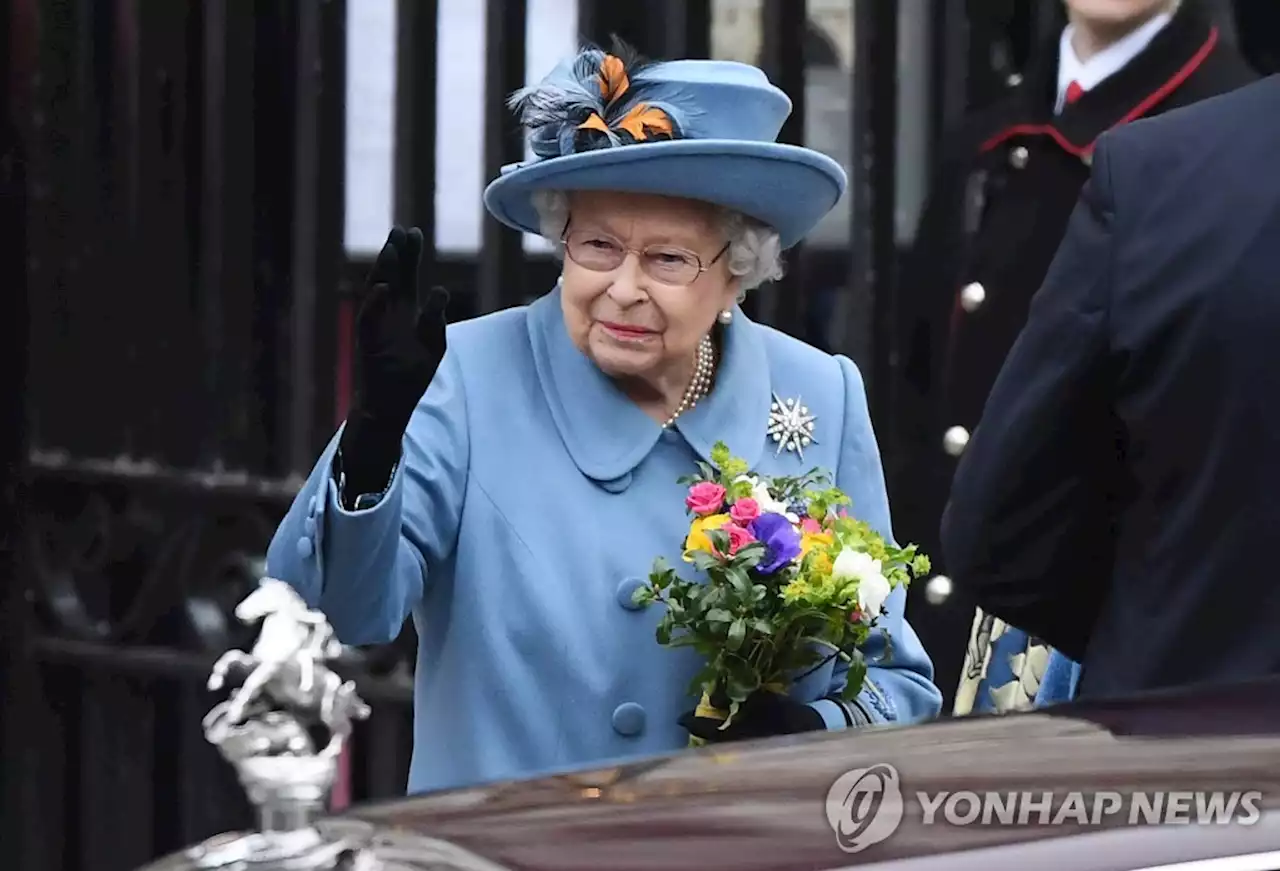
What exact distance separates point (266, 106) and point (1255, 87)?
7.81 ft

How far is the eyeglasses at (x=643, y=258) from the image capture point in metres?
2.60

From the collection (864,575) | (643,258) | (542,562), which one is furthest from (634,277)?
(864,575)

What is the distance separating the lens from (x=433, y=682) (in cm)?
262

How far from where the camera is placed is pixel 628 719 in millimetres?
2514

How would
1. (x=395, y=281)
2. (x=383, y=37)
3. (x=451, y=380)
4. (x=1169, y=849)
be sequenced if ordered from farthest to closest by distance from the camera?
1. (x=383, y=37)
2. (x=451, y=380)
3. (x=395, y=281)
4. (x=1169, y=849)

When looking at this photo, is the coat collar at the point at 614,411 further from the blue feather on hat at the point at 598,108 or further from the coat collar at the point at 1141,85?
the coat collar at the point at 1141,85

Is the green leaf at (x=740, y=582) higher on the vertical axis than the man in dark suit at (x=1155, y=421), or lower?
lower

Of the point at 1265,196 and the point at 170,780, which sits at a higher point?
the point at 1265,196

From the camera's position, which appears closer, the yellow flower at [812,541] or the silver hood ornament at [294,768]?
the silver hood ornament at [294,768]

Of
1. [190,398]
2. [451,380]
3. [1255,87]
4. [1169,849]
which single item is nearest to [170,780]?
[190,398]

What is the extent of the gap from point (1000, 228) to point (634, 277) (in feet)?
3.60

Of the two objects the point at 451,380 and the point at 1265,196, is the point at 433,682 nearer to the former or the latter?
the point at 451,380

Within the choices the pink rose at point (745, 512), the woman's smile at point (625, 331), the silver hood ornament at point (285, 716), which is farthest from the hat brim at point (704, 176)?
the silver hood ornament at point (285, 716)

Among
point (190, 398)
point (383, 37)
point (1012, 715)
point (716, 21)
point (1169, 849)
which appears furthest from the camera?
point (190, 398)
